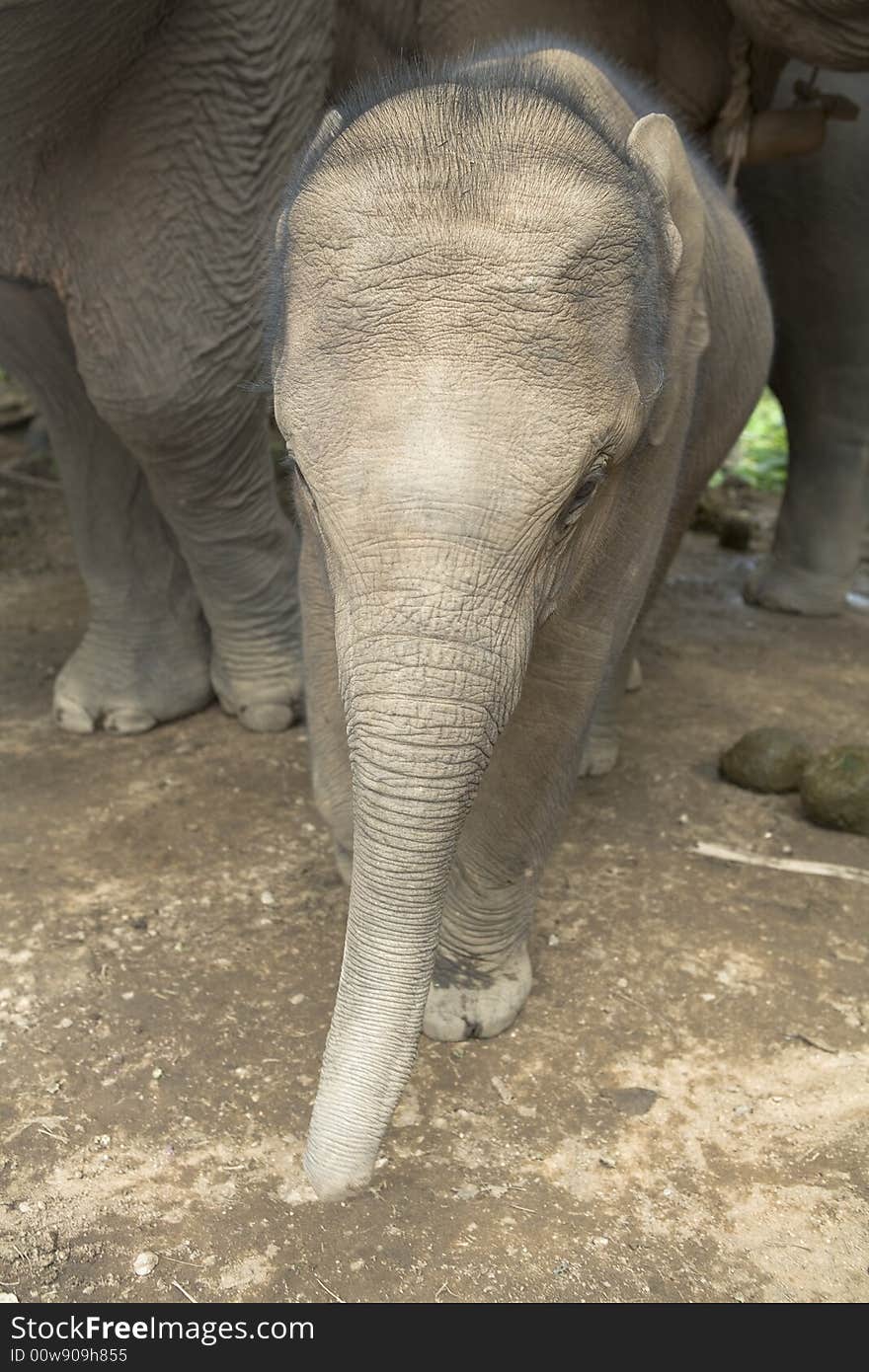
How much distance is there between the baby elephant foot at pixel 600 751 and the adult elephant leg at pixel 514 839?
105cm

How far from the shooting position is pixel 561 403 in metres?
1.93

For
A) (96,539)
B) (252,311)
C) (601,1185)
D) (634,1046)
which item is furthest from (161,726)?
(601,1185)

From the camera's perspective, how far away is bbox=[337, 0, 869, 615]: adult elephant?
3.68 metres

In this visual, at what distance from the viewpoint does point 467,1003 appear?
2.80m

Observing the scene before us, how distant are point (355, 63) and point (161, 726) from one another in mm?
1826

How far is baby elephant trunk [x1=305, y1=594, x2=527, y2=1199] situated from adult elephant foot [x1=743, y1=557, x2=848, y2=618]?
143 inches

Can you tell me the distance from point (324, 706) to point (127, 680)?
1593mm

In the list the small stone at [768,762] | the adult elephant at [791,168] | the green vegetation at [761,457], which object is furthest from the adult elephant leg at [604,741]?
the green vegetation at [761,457]

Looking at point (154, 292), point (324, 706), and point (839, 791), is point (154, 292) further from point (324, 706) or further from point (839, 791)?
point (839, 791)

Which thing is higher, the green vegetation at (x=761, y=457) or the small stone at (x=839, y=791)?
the small stone at (x=839, y=791)

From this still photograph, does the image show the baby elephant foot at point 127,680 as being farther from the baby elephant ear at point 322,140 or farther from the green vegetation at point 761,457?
the green vegetation at point 761,457

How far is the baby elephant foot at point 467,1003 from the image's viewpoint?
9.16 ft

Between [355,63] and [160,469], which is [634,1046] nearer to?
[160,469]

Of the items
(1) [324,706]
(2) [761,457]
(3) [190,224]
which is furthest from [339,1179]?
(2) [761,457]
